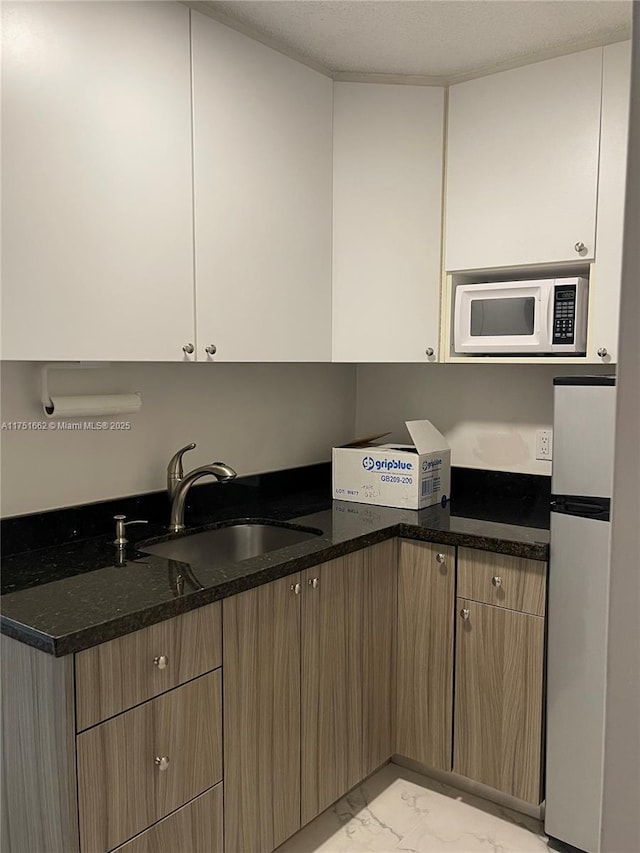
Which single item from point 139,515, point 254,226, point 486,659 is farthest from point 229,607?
point 254,226

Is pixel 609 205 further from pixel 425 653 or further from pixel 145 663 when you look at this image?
pixel 145 663

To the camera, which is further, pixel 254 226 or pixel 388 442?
pixel 388 442

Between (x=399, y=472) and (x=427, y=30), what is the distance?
4.59 ft

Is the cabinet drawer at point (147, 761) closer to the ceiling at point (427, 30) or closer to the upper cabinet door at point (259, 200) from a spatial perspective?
the upper cabinet door at point (259, 200)

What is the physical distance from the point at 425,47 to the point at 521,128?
396mm

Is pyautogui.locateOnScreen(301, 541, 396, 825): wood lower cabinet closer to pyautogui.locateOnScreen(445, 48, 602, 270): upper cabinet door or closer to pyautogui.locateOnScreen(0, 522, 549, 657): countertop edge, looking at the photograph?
pyautogui.locateOnScreen(0, 522, 549, 657): countertop edge

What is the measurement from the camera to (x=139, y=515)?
2.27 meters

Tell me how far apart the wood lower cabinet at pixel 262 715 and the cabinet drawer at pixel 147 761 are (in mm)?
64

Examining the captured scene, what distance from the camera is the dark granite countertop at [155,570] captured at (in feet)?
4.81

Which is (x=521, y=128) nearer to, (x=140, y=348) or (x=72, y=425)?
(x=140, y=348)

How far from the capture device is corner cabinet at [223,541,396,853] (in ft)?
5.96

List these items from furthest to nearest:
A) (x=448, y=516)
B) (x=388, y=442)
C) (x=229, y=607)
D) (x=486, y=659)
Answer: (x=388, y=442)
(x=448, y=516)
(x=486, y=659)
(x=229, y=607)

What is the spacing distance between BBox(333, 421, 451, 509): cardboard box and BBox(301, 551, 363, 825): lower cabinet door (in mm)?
419

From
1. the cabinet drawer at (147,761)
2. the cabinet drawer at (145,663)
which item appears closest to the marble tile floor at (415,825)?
the cabinet drawer at (147,761)
